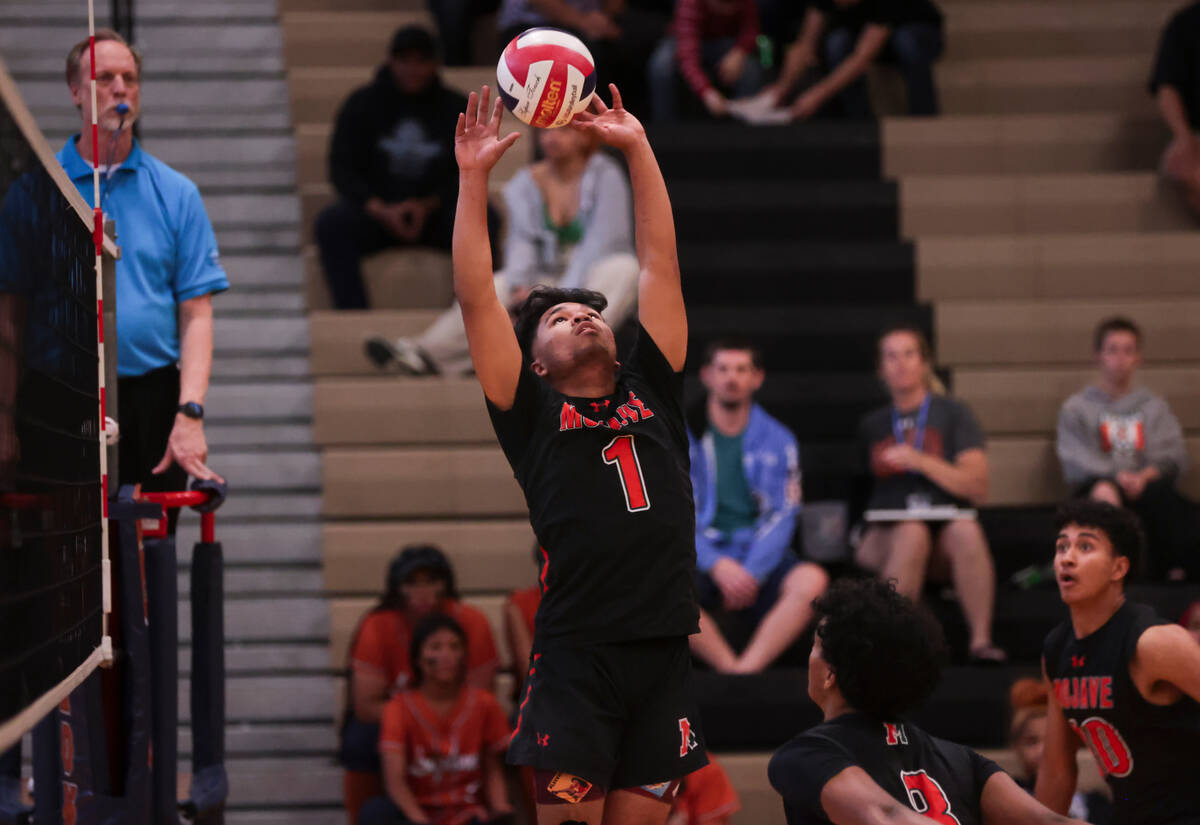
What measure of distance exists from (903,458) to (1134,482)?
1029mm

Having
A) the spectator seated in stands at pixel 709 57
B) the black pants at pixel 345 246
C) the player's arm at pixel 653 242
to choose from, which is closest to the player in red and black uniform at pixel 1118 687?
the player's arm at pixel 653 242

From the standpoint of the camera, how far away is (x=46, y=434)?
2.88 meters

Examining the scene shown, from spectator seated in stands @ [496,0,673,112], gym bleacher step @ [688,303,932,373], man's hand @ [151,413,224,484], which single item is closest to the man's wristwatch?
man's hand @ [151,413,224,484]

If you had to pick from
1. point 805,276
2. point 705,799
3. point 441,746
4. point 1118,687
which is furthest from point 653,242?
point 805,276

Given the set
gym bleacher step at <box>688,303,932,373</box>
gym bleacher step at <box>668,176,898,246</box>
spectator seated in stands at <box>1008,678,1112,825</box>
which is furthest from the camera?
gym bleacher step at <box>668,176,898,246</box>

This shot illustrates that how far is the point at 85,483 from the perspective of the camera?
333 centimetres

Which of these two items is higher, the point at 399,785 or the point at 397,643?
the point at 397,643

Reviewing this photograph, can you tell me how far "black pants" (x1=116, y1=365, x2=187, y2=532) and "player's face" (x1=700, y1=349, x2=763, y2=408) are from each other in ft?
8.85

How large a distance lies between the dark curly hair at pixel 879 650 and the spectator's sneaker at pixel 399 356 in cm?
399

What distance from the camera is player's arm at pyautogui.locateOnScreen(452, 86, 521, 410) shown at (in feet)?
10.6

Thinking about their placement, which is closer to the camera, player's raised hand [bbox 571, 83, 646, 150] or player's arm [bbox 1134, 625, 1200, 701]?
player's raised hand [bbox 571, 83, 646, 150]

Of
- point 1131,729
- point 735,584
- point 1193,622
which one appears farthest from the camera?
point 735,584

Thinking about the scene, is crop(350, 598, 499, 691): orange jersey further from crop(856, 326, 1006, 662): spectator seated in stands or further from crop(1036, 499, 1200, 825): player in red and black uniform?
crop(1036, 499, 1200, 825): player in red and black uniform

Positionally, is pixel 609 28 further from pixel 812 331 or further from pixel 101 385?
pixel 101 385
